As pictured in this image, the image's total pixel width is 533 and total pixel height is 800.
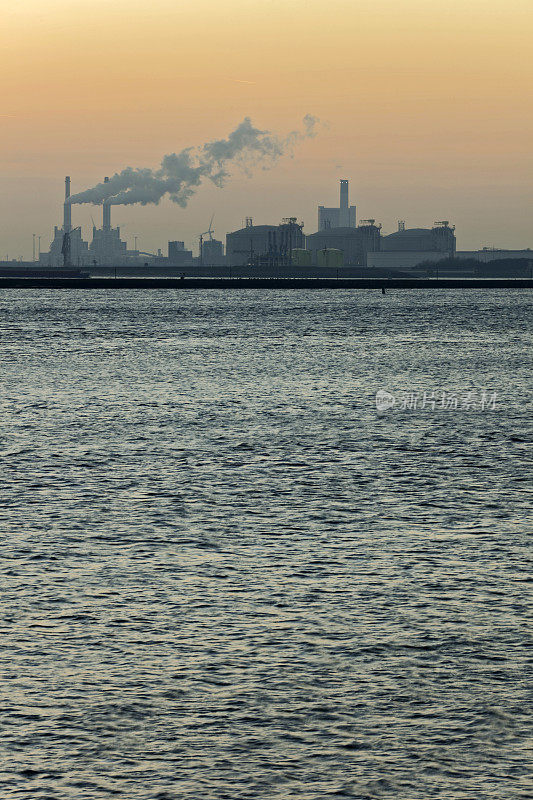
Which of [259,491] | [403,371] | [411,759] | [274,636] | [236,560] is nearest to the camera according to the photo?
[411,759]

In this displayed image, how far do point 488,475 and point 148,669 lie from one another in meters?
13.3

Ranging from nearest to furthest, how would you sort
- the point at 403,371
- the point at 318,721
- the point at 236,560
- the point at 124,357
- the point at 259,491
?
the point at 318,721
the point at 236,560
the point at 259,491
the point at 403,371
the point at 124,357

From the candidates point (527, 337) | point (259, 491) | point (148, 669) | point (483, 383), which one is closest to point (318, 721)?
point (148, 669)

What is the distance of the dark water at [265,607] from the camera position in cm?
924

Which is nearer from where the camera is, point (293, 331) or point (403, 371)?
point (403, 371)

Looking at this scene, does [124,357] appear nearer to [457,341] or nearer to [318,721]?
[457,341]

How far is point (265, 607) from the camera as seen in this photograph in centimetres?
1359

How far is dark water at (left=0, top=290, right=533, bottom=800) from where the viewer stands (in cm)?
924

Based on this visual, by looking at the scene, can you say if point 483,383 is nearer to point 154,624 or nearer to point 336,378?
point 336,378

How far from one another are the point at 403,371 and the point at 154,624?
44.6m

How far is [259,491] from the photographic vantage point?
21625 mm

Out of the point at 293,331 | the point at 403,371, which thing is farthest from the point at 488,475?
the point at 293,331

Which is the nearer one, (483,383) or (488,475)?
(488,475)

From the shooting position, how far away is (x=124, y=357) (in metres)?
65.1
